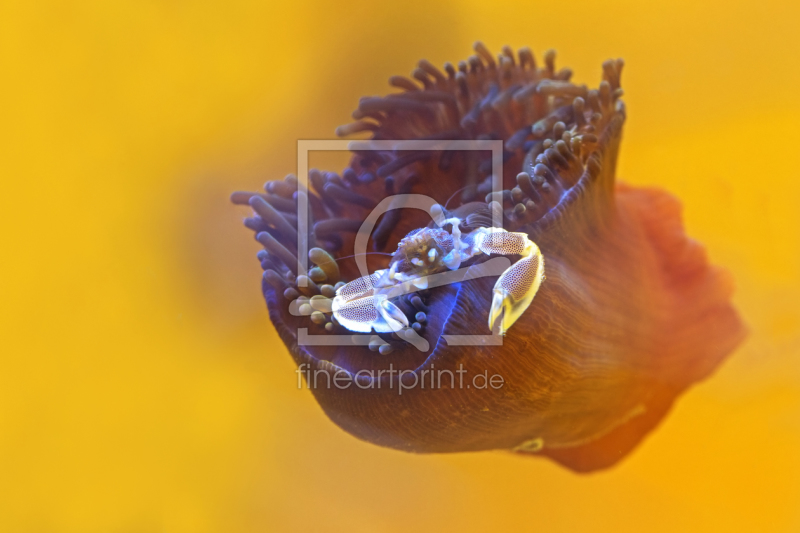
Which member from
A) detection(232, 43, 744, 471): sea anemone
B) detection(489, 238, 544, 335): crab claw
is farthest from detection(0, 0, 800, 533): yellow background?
detection(489, 238, 544, 335): crab claw

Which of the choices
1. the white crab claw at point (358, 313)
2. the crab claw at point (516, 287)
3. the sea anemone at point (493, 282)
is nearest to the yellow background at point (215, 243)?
the sea anemone at point (493, 282)

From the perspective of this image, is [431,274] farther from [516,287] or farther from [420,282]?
[516,287]

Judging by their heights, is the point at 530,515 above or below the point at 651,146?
below

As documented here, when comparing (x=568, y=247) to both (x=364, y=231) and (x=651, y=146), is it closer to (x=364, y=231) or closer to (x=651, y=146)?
(x=364, y=231)

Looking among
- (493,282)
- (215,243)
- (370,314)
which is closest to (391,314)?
(370,314)

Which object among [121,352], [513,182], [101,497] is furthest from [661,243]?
[101,497]

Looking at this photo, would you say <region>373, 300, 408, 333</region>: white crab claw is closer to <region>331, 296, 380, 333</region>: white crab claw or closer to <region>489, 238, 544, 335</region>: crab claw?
<region>331, 296, 380, 333</region>: white crab claw

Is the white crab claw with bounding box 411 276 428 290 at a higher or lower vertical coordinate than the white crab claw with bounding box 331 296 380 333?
higher

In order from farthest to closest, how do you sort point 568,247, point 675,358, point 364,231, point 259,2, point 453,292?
point 259,2, point 675,358, point 364,231, point 568,247, point 453,292
